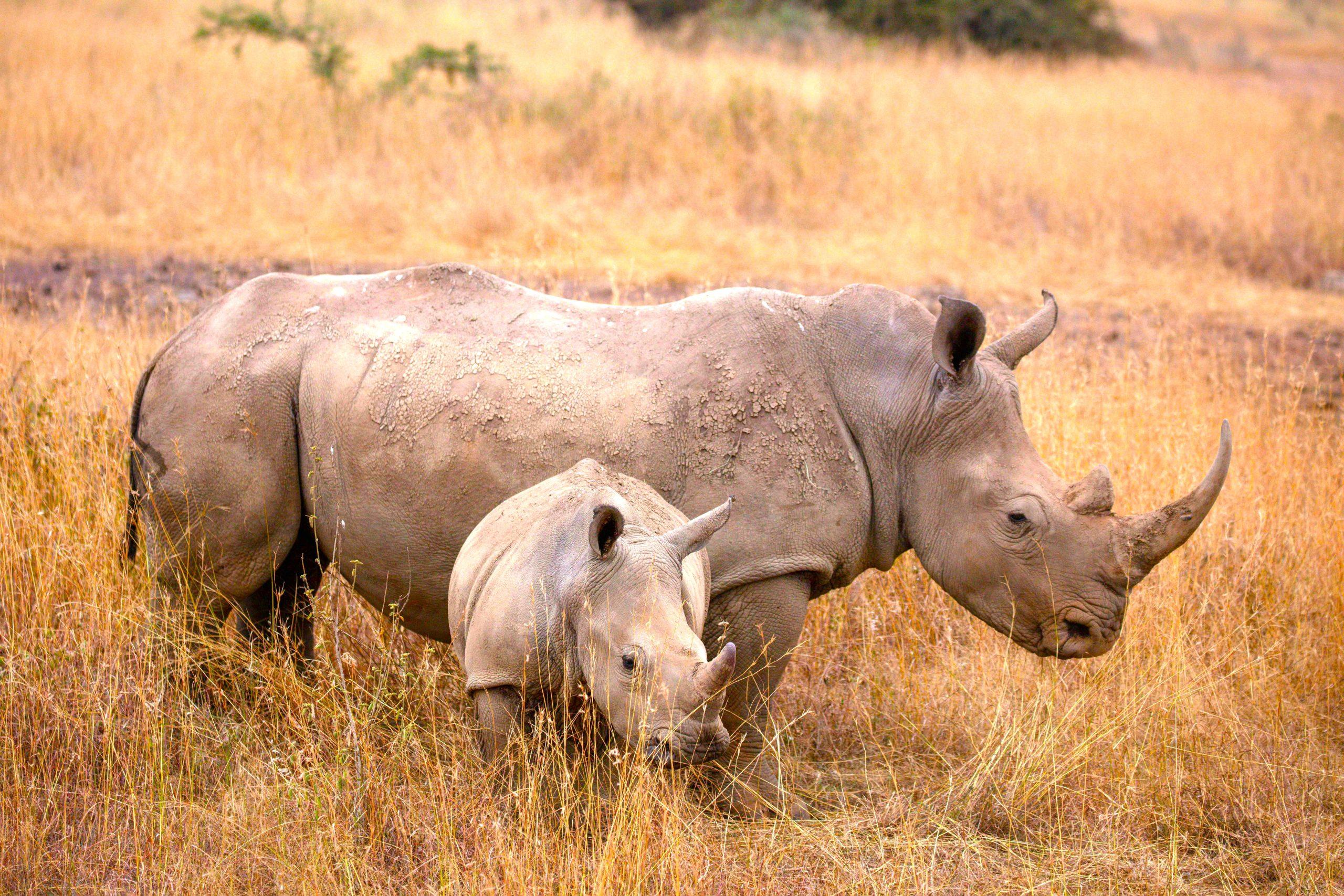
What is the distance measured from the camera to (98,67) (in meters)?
14.3

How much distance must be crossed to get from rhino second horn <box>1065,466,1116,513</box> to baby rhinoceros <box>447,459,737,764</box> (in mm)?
1243

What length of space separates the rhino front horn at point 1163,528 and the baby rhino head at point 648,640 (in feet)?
4.71

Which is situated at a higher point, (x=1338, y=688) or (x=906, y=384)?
(x=906, y=384)

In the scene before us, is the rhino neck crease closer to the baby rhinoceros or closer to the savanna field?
the baby rhinoceros

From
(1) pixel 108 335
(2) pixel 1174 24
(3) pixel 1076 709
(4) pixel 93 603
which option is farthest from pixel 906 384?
(2) pixel 1174 24

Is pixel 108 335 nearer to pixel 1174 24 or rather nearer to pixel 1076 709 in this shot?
pixel 1076 709

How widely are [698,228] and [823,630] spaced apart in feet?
23.3

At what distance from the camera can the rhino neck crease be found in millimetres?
4414

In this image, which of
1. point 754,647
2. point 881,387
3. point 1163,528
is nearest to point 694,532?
point 754,647

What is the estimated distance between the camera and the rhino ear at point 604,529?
348 centimetres

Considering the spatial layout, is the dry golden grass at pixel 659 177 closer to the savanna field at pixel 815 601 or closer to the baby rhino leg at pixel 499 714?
the savanna field at pixel 815 601

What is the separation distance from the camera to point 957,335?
4.22m

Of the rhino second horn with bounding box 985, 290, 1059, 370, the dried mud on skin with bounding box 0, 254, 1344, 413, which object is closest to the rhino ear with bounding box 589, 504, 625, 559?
the rhino second horn with bounding box 985, 290, 1059, 370

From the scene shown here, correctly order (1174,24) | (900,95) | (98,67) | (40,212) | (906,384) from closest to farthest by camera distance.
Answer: (906,384), (40,212), (98,67), (900,95), (1174,24)
